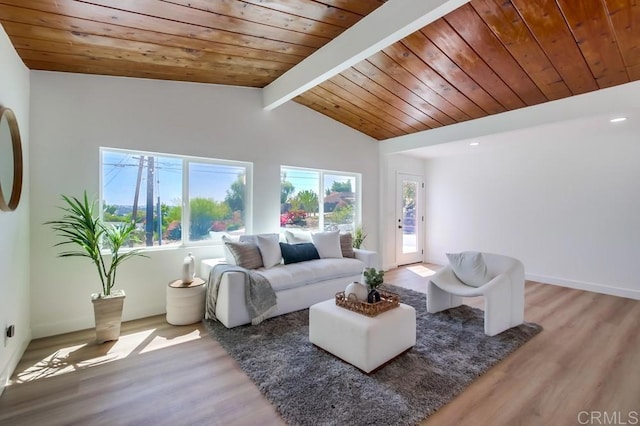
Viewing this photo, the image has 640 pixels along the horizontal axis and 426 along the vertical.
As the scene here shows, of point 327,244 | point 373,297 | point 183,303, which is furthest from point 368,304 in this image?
point 183,303

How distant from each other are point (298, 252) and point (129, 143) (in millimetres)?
2327

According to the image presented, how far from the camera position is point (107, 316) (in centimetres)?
270

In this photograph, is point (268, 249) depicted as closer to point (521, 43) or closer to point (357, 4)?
point (357, 4)

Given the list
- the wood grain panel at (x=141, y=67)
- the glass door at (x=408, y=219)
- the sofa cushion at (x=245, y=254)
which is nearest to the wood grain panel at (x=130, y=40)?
the wood grain panel at (x=141, y=67)

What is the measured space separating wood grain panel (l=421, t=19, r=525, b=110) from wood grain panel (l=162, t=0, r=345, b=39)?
867mm

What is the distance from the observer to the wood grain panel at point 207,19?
2.13 meters

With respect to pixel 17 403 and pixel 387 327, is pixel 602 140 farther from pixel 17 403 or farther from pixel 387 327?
pixel 17 403

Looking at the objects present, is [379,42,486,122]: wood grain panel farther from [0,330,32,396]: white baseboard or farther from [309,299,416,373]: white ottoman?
[0,330,32,396]: white baseboard

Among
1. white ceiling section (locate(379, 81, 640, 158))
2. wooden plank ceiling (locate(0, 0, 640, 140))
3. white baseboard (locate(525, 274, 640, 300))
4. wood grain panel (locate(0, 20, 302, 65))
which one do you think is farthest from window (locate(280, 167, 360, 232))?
white baseboard (locate(525, 274, 640, 300))

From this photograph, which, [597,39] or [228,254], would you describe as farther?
[228,254]

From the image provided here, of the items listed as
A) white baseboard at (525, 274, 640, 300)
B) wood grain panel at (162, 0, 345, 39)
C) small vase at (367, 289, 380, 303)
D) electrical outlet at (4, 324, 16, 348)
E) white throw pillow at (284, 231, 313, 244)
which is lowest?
white baseboard at (525, 274, 640, 300)

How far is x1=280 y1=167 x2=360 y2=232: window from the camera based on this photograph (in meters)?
4.66

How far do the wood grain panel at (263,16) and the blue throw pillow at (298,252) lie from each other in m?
2.44

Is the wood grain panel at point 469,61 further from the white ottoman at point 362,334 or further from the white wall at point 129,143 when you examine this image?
the white ottoman at point 362,334
